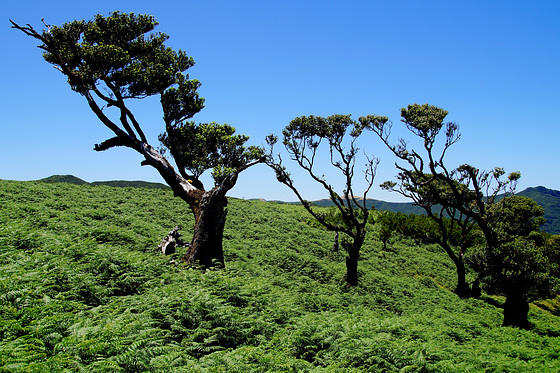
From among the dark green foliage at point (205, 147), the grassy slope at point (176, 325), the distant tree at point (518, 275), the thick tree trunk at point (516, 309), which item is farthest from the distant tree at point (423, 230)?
the dark green foliage at point (205, 147)

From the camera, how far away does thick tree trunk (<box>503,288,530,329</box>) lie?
54.7ft

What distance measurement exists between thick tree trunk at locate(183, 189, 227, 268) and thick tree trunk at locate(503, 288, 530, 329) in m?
16.9

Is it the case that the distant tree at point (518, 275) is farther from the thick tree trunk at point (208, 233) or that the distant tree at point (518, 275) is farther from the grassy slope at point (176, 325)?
the thick tree trunk at point (208, 233)

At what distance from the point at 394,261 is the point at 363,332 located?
28359 mm

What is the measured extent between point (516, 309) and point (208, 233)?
1807cm

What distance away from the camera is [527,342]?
449 inches

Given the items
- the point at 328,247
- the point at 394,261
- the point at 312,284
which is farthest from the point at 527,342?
the point at 394,261

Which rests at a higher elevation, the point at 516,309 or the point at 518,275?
the point at 518,275

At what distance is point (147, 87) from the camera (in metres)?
16.0

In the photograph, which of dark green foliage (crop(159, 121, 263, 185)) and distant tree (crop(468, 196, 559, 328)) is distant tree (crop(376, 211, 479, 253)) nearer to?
distant tree (crop(468, 196, 559, 328))

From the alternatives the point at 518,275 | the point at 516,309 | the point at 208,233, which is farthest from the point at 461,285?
the point at 208,233

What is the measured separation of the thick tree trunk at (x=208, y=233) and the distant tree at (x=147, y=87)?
1.09ft

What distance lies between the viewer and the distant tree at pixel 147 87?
48.5ft

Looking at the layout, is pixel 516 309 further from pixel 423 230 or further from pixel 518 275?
pixel 423 230
